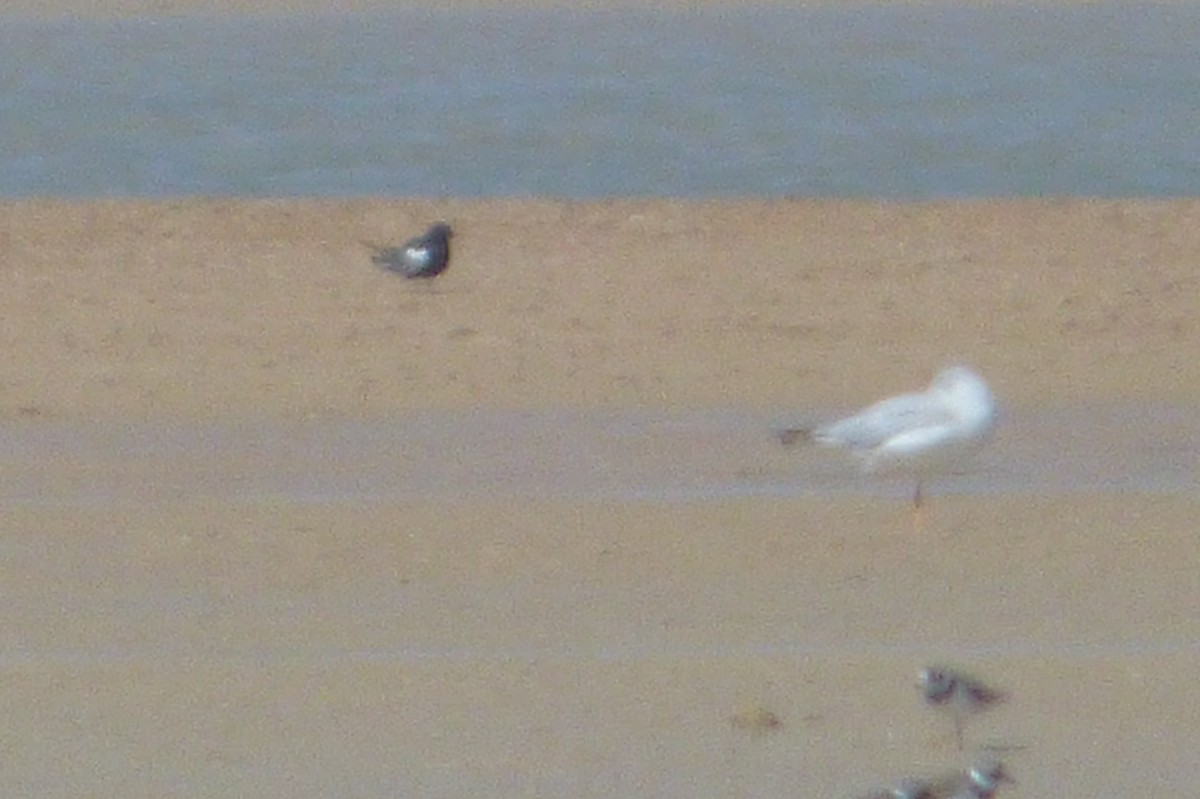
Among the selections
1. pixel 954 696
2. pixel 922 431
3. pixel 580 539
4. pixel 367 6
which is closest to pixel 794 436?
pixel 922 431

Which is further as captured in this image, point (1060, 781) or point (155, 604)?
point (155, 604)

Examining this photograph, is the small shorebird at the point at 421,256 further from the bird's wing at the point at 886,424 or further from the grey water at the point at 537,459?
the bird's wing at the point at 886,424

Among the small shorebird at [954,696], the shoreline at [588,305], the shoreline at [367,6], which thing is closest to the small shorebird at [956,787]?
the small shorebird at [954,696]

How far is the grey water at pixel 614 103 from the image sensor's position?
62.8ft

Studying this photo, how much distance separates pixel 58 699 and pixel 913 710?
6.96ft

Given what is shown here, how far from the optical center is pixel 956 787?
6102mm

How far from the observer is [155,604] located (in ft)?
26.9

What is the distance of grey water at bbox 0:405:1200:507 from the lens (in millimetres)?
9688

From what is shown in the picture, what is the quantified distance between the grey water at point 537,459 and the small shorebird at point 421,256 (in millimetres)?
2536

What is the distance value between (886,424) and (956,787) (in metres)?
3.54

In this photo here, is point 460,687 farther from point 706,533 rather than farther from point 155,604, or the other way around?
point 706,533

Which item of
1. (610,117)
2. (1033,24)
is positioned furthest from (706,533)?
(1033,24)

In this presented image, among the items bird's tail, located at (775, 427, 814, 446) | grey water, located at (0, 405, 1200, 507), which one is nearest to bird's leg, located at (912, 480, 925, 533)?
grey water, located at (0, 405, 1200, 507)

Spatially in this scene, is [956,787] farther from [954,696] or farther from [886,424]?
[886,424]
